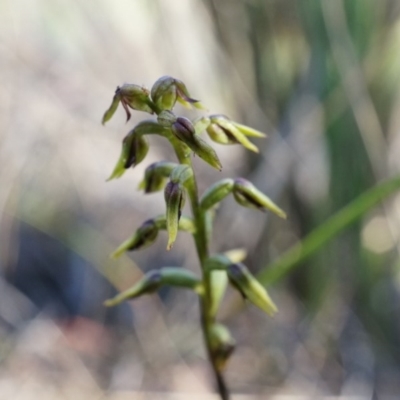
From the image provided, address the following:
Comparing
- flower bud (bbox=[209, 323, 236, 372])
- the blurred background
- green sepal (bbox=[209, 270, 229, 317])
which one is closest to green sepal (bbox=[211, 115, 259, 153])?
green sepal (bbox=[209, 270, 229, 317])

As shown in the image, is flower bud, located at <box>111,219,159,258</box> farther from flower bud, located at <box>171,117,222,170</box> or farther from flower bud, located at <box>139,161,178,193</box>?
flower bud, located at <box>171,117,222,170</box>

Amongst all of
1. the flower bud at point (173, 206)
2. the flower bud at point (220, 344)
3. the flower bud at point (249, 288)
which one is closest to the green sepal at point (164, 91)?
the flower bud at point (173, 206)

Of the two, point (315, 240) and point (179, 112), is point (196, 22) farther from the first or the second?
point (315, 240)

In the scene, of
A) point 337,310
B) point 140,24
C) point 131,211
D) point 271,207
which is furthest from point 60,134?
point 271,207

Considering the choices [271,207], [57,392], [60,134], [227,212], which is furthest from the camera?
[60,134]

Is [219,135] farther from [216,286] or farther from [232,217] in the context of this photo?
[232,217]

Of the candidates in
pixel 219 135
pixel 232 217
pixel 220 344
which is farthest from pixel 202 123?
pixel 232 217

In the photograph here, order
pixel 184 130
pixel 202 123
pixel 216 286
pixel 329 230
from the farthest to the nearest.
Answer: pixel 329 230
pixel 216 286
pixel 202 123
pixel 184 130
